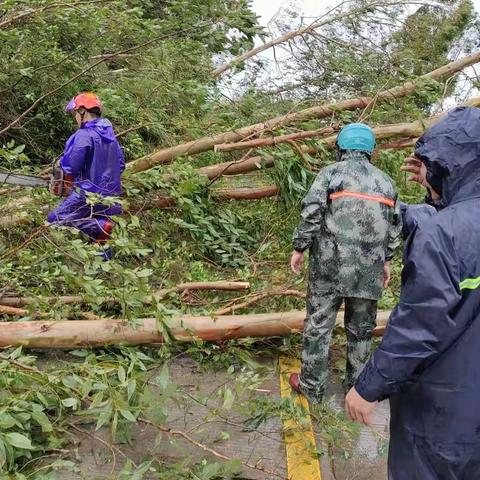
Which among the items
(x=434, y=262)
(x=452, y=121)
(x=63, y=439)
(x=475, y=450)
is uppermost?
(x=452, y=121)

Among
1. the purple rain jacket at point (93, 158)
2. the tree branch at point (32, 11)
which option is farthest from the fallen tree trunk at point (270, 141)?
the tree branch at point (32, 11)

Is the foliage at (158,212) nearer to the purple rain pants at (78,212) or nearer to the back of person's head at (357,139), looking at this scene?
the purple rain pants at (78,212)

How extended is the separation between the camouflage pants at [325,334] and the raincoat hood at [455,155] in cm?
149

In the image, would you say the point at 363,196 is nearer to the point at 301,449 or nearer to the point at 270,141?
the point at 301,449

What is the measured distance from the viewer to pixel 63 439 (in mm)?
2777

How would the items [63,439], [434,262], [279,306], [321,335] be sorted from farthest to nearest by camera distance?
[279,306], [321,335], [63,439], [434,262]

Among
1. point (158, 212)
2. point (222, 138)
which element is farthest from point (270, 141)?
point (158, 212)

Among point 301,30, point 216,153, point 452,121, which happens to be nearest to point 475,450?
point 452,121

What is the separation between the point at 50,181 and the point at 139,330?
6.42 ft

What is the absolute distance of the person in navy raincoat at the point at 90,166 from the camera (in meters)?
4.55

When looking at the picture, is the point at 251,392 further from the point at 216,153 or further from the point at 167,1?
the point at 167,1

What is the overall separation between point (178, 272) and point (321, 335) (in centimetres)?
189

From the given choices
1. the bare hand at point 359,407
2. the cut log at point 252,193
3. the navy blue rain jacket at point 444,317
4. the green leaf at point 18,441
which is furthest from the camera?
the cut log at point 252,193

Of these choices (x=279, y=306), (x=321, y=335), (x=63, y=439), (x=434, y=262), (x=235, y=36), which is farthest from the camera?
(x=235, y=36)
